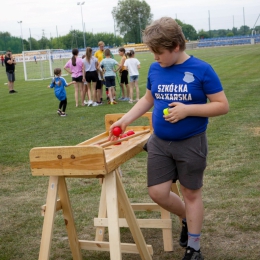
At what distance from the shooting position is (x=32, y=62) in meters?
40.6

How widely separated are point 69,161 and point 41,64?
3288cm

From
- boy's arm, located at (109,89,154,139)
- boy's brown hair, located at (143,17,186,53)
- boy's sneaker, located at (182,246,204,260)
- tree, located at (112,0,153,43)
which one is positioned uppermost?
tree, located at (112,0,153,43)

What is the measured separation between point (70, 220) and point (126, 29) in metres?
109

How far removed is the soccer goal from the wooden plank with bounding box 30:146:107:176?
30179 millimetres

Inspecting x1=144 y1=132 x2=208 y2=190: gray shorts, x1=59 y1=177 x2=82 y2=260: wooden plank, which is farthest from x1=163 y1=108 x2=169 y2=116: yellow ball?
x1=59 y1=177 x2=82 y2=260: wooden plank

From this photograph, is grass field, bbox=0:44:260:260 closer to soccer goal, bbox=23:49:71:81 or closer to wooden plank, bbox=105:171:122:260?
wooden plank, bbox=105:171:122:260

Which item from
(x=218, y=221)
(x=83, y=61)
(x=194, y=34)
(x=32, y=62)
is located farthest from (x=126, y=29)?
(x=218, y=221)

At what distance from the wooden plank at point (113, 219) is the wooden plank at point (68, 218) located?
434 mm

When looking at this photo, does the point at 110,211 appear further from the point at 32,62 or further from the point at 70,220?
the point at 32,62

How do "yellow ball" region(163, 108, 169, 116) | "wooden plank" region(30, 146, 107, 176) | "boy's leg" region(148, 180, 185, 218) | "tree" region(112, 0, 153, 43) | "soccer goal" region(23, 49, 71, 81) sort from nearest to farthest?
"wooden plank" region(30, 146, 107, 176) → "yellow ball" region(163, 108, 169, 116) → "boy's leg" region(148, 180, 185, 218) → "soccer goal" region(23, 49, 71, 81) → "tree" region(112, 0, 153, 43)

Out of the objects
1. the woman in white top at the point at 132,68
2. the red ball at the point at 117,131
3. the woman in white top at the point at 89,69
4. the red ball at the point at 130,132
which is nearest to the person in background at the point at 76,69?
the woman in white top at the point at 89,69

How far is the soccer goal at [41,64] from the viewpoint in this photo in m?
34.5

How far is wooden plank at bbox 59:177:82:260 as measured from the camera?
3922 mm

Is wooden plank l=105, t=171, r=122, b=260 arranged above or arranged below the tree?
below
